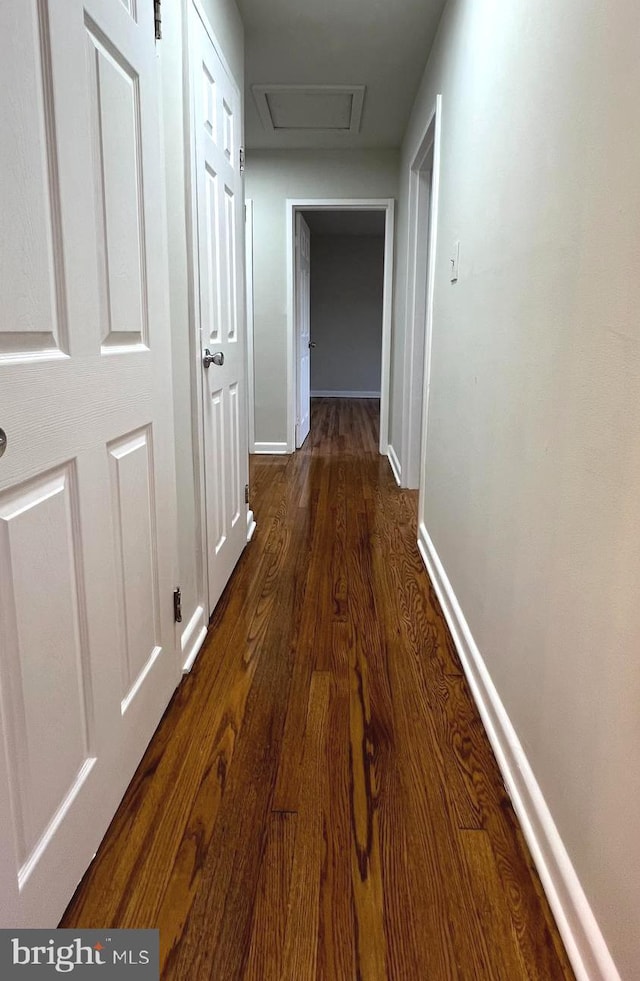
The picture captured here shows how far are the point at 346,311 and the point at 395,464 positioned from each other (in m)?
5.26

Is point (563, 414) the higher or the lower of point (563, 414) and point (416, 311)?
the lower

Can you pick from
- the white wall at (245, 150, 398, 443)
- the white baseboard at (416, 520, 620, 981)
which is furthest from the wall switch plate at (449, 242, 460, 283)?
the white wall at (245, 150, 398, 443)

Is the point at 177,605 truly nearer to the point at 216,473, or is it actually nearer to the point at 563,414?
the point at 216,473

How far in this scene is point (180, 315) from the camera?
1863 millimetres

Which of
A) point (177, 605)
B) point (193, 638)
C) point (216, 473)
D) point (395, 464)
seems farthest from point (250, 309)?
point (177, 605)

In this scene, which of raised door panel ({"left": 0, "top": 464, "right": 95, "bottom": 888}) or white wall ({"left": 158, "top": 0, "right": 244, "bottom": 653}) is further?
white wall ({"left": 158, "top": 0, "right": 244, "bottom": 653})

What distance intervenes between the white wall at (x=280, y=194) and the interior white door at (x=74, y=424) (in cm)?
348

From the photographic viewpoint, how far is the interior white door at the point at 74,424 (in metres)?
0.91

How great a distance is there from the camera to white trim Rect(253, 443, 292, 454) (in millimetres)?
5211

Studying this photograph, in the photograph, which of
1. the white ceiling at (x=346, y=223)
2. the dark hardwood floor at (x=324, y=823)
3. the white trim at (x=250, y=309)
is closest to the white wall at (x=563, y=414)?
the dark hardwood floor at (x=324, y=823)

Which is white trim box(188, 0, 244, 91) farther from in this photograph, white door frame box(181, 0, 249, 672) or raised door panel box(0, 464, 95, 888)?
raised door panel box(0, 464, 95, 888)

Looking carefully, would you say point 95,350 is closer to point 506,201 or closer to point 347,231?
point 506,201

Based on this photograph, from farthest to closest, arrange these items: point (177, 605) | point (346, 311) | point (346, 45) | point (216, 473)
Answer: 1. point (346, 311)
2. point (346, 45)
3. point (216, 473)
4. point (177, 605)

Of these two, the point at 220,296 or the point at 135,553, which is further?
the point at 220,296
